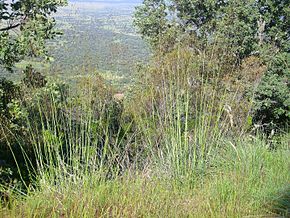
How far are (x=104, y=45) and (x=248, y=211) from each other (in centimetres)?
140

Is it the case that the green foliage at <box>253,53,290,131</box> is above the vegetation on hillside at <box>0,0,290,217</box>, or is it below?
below

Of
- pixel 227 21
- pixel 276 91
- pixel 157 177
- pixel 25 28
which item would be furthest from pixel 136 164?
pixel 227 21

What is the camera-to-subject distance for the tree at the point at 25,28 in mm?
3648

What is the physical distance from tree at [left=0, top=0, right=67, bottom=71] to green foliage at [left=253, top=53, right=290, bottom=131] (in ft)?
19.1

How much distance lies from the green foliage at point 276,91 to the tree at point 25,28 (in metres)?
5.84

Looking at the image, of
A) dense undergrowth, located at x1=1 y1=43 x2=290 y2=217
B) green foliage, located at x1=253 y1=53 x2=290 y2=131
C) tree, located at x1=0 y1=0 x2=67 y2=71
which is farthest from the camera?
green foliage, located at x1=253 y1=53 x2=290 y2=131

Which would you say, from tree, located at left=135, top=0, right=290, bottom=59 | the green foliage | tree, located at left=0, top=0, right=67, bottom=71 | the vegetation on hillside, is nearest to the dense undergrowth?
the vegetation on hillside

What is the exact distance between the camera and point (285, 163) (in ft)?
8.20

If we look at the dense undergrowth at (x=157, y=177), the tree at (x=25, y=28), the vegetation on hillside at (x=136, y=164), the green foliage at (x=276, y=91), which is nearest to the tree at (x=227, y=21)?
the green foliage at (x=276, y=91)

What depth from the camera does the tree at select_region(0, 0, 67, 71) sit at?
3648 mm

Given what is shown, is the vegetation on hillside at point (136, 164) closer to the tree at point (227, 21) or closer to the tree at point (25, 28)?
the tree at point (25, 28)

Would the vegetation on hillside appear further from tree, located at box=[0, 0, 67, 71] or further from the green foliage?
the green foliage

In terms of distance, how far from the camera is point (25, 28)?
151 inches

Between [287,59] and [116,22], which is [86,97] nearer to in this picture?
[116,22]
